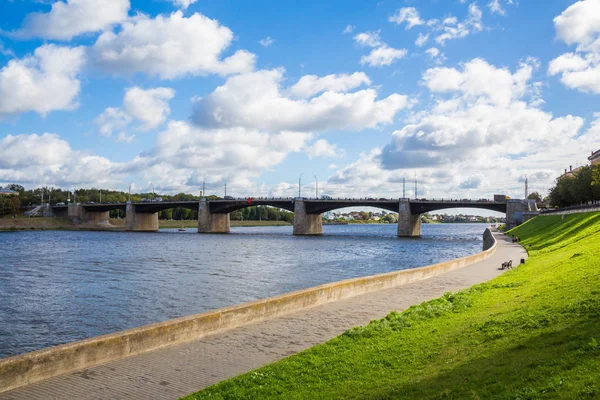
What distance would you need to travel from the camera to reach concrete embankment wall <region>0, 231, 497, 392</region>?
8984 mm

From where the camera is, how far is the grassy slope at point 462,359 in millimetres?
7133

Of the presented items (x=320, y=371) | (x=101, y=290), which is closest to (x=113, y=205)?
(x=101, y=290)

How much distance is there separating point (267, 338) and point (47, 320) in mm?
11784

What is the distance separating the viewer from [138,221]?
143 meters

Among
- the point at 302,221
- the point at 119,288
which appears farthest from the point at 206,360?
the point at 302,221

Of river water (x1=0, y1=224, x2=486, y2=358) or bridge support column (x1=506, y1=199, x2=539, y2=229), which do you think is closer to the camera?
river water (x1=0, y1=224, x2=486, y2=358)

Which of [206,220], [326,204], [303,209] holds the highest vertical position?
[326,204]

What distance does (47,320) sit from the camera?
65.8 ft

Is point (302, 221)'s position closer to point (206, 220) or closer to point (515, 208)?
point (206, 220)

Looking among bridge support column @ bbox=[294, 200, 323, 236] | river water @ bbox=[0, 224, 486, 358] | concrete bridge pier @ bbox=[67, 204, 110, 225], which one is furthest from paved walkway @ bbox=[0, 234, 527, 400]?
concrete bridge pier @ bbox=[67, 204, 110, 225]

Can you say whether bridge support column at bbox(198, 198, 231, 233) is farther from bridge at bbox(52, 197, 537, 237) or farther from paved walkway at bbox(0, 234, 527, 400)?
paved walkway at bbox(0, 234, 527, 400)

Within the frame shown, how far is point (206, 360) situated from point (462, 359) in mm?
5153

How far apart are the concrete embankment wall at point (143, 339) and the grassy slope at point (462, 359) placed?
2.97 m

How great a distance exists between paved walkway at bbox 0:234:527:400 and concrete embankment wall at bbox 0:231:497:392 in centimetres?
20
